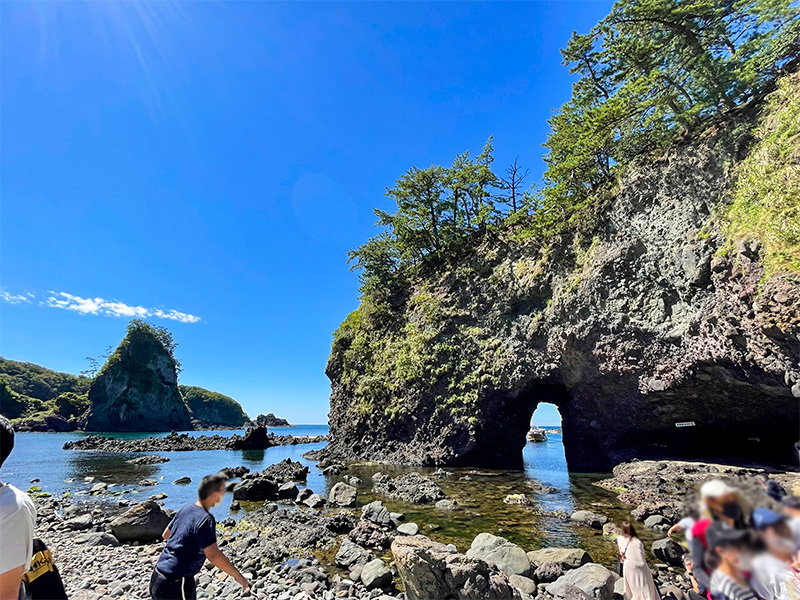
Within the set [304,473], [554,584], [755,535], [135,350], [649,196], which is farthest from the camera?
[135,350]

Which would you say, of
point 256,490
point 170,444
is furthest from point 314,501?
point 170,444

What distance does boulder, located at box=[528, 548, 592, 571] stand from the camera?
9484mm

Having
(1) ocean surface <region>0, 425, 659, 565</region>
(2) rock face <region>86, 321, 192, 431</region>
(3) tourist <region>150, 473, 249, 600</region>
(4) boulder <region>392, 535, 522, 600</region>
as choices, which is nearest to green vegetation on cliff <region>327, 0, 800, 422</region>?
(1) ocean surface <region>0, 425, 659, 565</region>

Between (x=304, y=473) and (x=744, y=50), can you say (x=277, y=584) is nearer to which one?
(x=304, y=473)

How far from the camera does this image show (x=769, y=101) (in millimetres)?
15945

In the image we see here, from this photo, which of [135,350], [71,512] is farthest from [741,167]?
[135,350]

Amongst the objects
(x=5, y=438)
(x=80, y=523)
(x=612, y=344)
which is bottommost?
(x=80, y=523)

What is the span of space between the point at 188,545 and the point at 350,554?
7.76 m

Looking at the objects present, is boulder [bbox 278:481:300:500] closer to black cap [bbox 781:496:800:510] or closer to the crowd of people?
the crowd of people

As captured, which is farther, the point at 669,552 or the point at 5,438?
the point at 669,552

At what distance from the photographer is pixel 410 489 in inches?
770

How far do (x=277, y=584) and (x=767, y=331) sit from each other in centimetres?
1941

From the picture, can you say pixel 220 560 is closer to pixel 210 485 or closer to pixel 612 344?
pixel 210 485

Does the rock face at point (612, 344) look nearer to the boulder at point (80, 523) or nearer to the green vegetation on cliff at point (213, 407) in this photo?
the boulder at point (80, 523)
